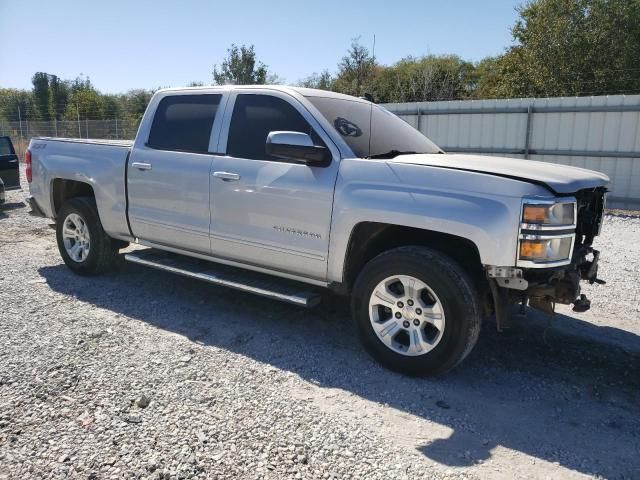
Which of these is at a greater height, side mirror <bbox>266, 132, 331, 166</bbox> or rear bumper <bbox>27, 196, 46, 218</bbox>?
side mirror <bbox>266, 132, 331, 166</bbox>

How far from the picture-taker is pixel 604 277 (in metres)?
6.54

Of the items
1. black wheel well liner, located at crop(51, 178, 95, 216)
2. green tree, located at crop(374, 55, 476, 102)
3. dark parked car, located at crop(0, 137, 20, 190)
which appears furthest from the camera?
green tree, located at crop(374, 55, 476, 102)

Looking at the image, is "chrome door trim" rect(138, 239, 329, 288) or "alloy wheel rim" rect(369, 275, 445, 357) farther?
"chrome door trim" rect(138, 239, 329, 288)

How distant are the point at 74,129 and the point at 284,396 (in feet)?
83.3

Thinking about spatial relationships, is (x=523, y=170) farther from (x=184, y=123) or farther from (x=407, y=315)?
(x=184, y=123)

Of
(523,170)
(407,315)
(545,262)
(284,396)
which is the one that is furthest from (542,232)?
(284,396)

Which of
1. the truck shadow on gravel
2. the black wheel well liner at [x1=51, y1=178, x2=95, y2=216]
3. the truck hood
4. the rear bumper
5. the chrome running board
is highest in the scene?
the truck hood

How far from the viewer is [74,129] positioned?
1006 inches

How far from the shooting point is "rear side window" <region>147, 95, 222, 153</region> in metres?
5.10

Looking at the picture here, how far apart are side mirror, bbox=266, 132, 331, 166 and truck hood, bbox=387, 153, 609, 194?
533 mm

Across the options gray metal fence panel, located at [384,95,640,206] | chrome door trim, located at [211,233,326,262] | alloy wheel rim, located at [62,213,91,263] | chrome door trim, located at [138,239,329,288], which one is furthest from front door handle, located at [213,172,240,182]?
gray metal fence panel, located at [384,95,640,206]

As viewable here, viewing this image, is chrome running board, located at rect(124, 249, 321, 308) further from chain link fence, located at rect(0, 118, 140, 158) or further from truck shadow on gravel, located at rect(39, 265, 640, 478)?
chain link fence, located at rect(0, 118, 140, 158)

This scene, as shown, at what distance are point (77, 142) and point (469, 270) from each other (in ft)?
15.0

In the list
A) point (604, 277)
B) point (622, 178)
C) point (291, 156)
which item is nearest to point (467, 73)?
point (622, 178)
